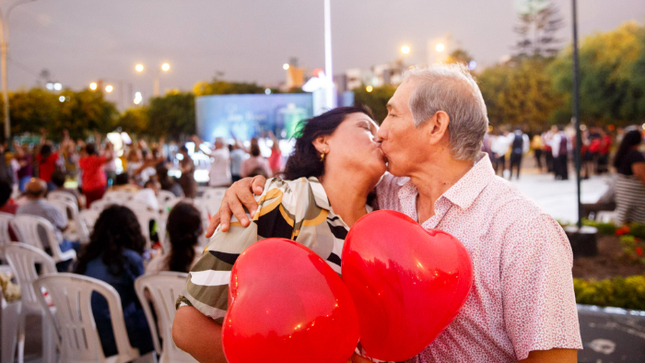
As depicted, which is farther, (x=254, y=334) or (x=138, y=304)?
(x=138, y=304)

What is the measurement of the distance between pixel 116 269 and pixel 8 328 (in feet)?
4.14

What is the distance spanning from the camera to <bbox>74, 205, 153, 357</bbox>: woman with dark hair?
120 inches

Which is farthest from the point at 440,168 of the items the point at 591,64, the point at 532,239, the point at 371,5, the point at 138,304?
the point at 591,64

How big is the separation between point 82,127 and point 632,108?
134 ft

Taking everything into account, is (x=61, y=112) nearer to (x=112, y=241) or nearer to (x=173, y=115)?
(x=173, y=115)

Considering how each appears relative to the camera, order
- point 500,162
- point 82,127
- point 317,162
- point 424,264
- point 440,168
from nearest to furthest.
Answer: point 424,264
point 440,168
point 317,162
point 500,162
point 82,127

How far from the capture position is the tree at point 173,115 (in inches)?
1839

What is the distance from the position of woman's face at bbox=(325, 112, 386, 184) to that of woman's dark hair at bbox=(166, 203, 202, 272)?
1.89 m

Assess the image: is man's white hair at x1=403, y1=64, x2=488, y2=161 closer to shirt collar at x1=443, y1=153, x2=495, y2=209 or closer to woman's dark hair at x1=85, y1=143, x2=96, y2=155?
shirt collar at x1=443, y1=153, x2=495, y2=209

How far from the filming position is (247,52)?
45062 mm

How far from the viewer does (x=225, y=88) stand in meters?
55.9

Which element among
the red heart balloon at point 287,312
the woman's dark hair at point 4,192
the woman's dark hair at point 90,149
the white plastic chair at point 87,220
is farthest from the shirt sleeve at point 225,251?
the woman's dark hair at point 90,149

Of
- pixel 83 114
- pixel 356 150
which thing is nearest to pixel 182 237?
pixel 356 150

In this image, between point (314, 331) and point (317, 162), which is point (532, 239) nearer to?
point (314, 331)
